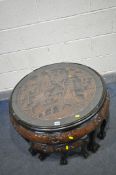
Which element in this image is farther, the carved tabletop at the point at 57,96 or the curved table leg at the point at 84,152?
the curved table leg at the point at 84,152

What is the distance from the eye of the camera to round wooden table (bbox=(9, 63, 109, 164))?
1557 millimetres

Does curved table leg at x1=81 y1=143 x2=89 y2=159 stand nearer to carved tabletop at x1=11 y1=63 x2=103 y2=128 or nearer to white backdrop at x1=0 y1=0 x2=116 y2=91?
carved tabletop at x1=11 y1=63 x2=103 y2=128

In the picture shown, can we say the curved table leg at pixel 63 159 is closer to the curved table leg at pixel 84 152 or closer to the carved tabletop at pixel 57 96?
the curved table leg at pixel 84 152

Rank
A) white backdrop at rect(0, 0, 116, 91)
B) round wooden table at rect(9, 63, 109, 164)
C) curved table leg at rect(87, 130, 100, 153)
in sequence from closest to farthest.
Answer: round wooden table at rect(9, 63, 109, 164), curved table leg at rect(87, 130, 100, 153), white backdrop at rect(0, 0, 116, 91)

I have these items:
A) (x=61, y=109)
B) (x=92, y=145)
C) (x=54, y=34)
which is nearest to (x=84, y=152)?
(x=92, y=145)

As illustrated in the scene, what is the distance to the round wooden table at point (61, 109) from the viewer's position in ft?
5.11

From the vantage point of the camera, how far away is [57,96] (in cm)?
178

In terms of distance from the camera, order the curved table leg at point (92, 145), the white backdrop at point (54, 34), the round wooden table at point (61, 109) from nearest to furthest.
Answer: the round wooden table at point (61, 109) → the curved table leg at point (92, 145) → the white backdrop at point (54, 34)

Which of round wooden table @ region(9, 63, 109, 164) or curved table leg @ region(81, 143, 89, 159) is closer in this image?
round wooden table @ region(9, 63, 109, 164)

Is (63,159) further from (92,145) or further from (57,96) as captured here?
(57,96)

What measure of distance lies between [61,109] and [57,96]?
0.49 feet

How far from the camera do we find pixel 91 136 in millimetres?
1778

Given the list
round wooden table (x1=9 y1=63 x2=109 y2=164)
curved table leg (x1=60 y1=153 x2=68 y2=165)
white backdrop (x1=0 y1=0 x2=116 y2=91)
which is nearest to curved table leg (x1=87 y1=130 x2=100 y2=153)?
round wooden table (x1=9 y1=63 x2=109 y2=164)

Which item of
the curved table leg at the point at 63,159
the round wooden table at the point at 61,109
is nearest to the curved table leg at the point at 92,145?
the round wooden table at the point at 61,109
